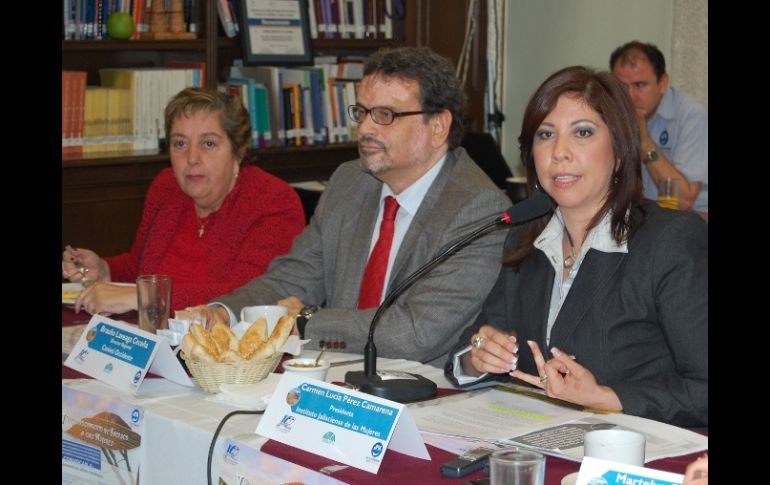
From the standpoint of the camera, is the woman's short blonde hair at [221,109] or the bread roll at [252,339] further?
the woman's short blonde hair at [221,109]

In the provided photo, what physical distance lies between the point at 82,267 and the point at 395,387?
147 centimetres

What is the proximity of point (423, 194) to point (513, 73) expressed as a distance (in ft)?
10.6

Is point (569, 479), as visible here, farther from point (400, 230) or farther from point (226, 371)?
point (400, 230)

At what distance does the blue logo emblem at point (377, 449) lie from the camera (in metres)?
1.58

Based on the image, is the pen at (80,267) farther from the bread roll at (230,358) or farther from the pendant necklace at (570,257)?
the pendant necklace at (570,257)

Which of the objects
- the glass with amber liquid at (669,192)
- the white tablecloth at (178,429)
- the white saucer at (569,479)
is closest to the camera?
the white saucer at (569,479)

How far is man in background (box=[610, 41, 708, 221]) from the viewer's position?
4.55 m

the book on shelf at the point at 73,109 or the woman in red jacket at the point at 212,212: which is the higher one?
the book on shelf at the point at 73,109

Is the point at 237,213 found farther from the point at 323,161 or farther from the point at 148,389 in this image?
the point at 323,161

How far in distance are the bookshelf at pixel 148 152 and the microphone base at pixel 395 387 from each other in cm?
256

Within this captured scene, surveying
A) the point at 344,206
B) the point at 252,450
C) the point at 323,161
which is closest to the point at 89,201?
the point at 323,161

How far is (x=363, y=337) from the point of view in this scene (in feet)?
8.07

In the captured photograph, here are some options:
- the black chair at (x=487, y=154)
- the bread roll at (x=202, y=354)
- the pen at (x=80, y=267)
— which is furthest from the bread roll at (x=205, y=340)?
the black chair at (x=487, y=154)

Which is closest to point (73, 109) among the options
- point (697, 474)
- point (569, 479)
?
point (569, 479)
